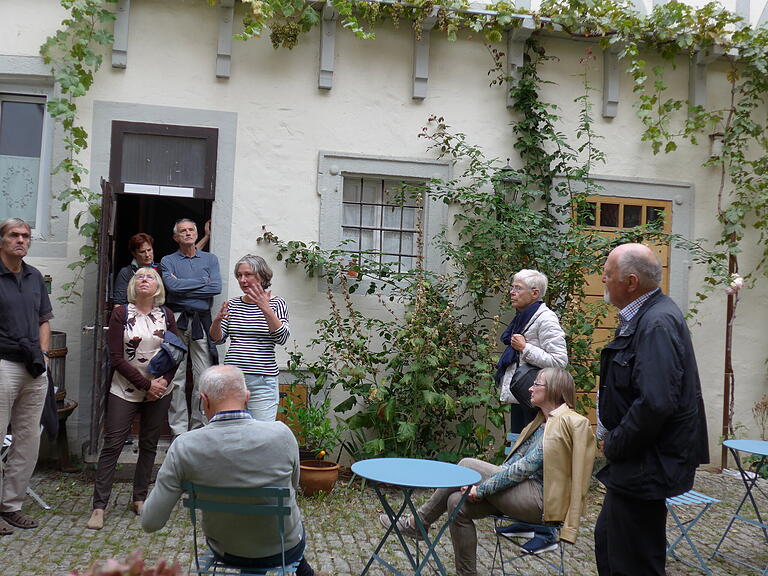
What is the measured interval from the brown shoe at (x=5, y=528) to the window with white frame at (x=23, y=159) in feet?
9.57

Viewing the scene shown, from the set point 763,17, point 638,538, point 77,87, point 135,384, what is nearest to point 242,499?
point 638,538

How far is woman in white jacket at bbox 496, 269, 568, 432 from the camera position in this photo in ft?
18.1

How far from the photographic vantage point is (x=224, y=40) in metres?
7.27

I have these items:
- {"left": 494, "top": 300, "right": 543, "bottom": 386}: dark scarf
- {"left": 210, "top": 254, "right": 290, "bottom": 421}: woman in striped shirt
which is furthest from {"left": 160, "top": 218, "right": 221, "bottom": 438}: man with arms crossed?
{"left": 494, "top": 300, "right": 543, "bottom": 386}: dark scarf

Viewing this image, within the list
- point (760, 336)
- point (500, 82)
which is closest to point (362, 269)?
point (500, 82)

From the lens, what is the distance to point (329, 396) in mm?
7363

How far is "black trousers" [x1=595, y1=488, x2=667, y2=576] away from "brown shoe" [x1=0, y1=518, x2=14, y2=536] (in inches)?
146

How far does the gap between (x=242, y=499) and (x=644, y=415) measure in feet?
5.35

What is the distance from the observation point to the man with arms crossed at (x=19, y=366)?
5.07 m

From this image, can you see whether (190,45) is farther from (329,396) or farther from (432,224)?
(329,396)

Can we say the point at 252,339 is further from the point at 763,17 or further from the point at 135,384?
the point at 763,17

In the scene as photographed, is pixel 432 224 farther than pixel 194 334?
Yes

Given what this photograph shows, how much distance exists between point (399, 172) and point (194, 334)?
8.04ft

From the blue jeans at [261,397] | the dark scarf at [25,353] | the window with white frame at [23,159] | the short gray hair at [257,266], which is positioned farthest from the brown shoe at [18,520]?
the window with white frame at [23,159]
